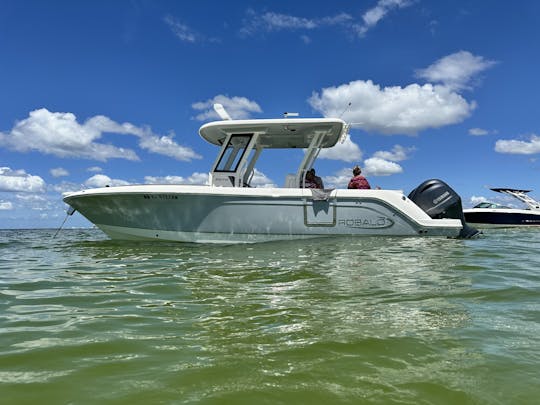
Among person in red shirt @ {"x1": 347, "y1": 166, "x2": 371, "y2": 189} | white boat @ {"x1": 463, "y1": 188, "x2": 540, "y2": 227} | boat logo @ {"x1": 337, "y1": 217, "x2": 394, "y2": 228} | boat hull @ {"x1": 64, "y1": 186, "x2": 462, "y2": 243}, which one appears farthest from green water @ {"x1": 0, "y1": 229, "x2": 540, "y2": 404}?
white boat @ {"x1": 463, "y1": 188, "x2": 540, "y2": 227}

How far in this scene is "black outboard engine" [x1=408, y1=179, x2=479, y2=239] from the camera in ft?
35.3

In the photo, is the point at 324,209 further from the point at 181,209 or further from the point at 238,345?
the point at 238,345

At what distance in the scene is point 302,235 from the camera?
1000 cm

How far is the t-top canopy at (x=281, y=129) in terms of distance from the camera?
10117 mm

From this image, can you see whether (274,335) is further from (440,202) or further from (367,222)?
(440,202)

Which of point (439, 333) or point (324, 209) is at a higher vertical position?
point (324, 209)

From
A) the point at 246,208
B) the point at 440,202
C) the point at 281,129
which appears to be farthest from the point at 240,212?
the point at 440,202

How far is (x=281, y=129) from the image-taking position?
34.4ft

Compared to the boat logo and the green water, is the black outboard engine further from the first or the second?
the green water

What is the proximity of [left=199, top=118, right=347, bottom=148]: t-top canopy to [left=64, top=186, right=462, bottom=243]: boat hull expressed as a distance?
1.59 metres

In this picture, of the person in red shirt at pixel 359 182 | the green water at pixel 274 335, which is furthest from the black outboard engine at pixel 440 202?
the green water at pixel 274 335

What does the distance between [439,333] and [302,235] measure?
23.5 feet

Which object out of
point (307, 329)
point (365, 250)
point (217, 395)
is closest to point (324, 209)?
point (365, 250)

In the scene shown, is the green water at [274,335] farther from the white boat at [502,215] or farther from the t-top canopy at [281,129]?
the white boat at [502,215]
